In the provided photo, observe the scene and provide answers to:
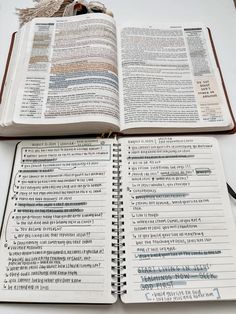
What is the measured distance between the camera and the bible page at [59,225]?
560mm

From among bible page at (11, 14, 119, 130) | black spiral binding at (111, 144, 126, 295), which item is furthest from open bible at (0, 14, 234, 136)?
black spiral binding at (111, 144, 126, 295)

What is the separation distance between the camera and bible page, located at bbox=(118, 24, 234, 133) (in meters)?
0.74

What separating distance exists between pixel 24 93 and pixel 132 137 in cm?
25

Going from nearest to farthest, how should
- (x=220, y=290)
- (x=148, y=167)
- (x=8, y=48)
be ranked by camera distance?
(x=220, y=290) < (x=148, y=167) < (x=8, y=48)

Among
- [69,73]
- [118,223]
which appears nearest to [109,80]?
[69,73]

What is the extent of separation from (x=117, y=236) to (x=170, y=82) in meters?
0.38

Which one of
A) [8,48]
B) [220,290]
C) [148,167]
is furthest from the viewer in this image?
[8,48]

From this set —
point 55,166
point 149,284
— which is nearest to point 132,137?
point 55,166

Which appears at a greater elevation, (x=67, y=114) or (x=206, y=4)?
(x=206, y=4)

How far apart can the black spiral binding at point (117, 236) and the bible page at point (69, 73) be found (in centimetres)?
11

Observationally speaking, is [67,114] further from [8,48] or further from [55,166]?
[8,48]

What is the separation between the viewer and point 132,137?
2.41ft

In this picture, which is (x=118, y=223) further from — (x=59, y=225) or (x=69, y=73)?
(x=69, y=73)

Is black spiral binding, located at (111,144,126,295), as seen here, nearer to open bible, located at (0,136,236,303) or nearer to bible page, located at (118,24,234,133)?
open bible, located at (0,136,236,303)
